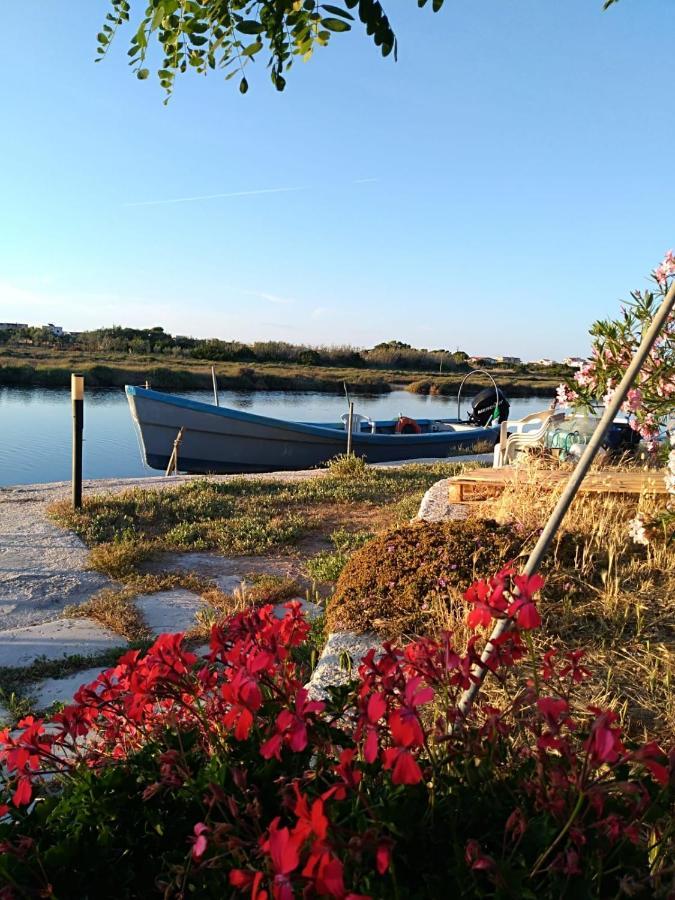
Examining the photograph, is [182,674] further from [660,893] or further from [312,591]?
[312,591]

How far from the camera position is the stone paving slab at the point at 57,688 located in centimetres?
292

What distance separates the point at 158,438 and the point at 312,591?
9.79m

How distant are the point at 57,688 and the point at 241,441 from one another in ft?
35.7

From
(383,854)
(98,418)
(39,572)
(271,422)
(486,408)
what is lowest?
(98,418)

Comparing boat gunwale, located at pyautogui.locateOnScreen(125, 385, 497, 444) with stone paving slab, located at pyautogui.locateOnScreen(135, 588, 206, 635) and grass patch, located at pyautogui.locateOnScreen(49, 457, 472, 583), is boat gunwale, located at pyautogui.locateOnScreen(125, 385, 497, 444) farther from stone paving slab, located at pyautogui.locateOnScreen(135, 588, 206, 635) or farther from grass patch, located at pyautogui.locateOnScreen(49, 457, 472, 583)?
stone paving slab, located at pyautogui.locateOnScreen(135, 588, 206, 635)

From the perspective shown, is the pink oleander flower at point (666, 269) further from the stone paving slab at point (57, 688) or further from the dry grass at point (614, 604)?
the stone paving slab at point (57, 688)

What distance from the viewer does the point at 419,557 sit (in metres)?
3.25

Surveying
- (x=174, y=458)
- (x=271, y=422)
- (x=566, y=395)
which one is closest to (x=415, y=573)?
(x=566, y=395)

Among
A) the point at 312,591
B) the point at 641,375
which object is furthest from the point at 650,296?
the point at 312,591

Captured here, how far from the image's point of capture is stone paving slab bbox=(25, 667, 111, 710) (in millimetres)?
2923

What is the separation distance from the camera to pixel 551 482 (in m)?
4.13

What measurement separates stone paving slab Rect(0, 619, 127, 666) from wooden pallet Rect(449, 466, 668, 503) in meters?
2.50

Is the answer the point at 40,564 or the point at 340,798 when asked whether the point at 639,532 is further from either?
the point at 40,564

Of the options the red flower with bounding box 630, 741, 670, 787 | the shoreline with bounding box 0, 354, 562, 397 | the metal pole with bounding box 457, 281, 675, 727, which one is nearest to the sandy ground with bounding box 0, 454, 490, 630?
the metal pole with bounding box 457, 281, 675, 727
